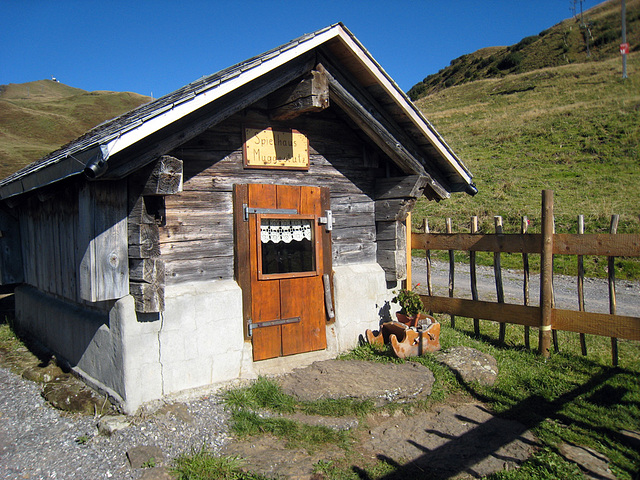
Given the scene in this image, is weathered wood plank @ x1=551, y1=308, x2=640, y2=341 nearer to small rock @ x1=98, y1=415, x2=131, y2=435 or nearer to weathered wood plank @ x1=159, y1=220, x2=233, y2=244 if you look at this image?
weathered wood plank @ x1=159, y1=220, x2=233, y2=244

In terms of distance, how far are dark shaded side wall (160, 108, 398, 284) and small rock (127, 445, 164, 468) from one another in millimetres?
1752

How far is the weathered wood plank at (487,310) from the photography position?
254 inches

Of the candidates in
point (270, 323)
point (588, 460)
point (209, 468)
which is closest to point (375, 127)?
point (270, 323)

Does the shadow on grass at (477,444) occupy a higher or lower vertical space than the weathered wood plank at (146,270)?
lower

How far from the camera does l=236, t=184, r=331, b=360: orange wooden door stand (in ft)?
18.6

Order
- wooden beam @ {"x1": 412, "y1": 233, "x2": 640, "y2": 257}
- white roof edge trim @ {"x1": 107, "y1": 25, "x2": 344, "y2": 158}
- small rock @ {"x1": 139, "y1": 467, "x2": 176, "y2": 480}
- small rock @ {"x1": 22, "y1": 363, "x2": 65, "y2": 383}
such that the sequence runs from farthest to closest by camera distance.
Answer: small rock @ {"x1": 22, "y1": 363, "x2": 65, "y2": 383}, wooden beam @ {"x1": 412, "y1": 233, "x2": 640, "y2": 257}, white roof edge trim @ {"x1": 107, "y1": 25, "x2": 344, "y2": 158}, small rock @ {"x1": 139, "y1": 467, "x2": 176, "y2": 480}

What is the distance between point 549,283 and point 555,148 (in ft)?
69.9

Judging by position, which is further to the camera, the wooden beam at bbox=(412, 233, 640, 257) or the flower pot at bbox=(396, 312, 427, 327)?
the flower pot at bbox=(396, 312, 427, 327)

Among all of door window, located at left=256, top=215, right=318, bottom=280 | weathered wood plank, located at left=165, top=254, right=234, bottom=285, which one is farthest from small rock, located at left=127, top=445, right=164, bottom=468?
door window, located at left=256, top=215, right=318, bottom=280

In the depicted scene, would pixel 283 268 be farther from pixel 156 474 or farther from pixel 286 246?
pixel 156 474

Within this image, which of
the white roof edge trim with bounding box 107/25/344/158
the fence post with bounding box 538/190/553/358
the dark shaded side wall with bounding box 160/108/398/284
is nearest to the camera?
the white roof edge trim with bounding box 107/25/344/158

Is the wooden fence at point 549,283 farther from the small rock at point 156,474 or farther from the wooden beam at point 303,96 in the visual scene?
the small rock at point 156,474

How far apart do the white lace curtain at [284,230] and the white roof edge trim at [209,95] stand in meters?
1.71

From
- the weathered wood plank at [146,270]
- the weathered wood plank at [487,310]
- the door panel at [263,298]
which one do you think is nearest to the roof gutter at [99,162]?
the weathered wood plank at [146,270]
